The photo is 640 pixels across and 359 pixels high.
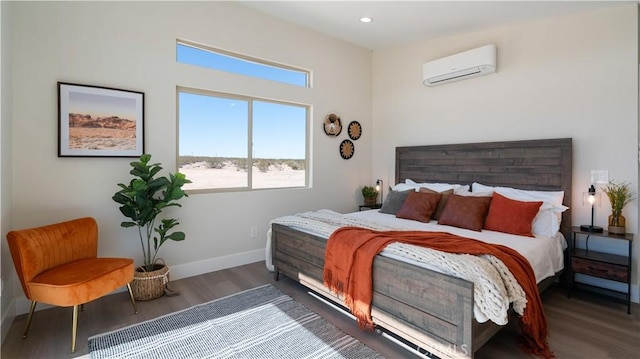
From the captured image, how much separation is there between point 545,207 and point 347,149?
8.58 feet

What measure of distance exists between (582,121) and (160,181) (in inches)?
164

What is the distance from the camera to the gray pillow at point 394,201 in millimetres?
3799

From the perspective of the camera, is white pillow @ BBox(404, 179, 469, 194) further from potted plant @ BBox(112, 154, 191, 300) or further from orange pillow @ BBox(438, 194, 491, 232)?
potted plant @ BBox(112, 154, 191, 300)

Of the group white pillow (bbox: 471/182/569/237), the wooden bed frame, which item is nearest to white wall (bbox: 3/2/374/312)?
the wooden bed frame

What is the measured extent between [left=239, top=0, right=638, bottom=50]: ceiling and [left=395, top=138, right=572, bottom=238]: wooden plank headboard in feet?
4.45

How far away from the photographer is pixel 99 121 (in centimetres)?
280

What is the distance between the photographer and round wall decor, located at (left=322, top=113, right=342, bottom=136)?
4.50 metres

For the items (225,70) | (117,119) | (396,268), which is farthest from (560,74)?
(117,119)

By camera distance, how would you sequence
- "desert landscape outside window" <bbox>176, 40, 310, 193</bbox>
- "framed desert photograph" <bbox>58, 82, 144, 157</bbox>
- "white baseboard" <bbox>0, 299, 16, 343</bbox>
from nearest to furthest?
"white baseboard" <bbox>0, 299, 16, 343</bbox> → "framed desert photograph" <bbox>58, 82, 144, 157</bbox> → "desert landscape outside window" <bbox>176, 40, 310, 193</bbox>

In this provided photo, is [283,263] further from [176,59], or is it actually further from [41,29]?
[41,29]

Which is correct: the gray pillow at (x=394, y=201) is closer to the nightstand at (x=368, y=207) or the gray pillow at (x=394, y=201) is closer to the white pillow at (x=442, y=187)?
the white pillow at (x=442, y=187)

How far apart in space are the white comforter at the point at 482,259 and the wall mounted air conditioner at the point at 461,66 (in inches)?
77.1

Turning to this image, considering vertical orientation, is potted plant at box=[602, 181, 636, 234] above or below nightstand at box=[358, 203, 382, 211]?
above

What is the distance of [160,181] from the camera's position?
9.14 ft
